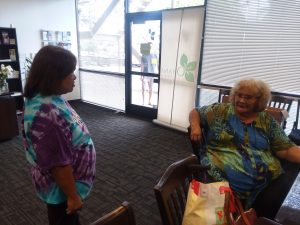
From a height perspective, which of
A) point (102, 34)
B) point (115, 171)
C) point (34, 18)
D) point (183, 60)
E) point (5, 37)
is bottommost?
point (115, 171)

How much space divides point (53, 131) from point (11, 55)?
170 inches

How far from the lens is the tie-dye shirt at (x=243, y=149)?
1543 mm

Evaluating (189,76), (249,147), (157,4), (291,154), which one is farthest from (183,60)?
(291,154)

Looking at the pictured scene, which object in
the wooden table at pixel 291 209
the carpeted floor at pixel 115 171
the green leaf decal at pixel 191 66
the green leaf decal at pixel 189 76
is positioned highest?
the green leaf decal at pixel 191 66

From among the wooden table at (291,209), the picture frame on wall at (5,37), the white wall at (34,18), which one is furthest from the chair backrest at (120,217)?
the white wall at (34,18)

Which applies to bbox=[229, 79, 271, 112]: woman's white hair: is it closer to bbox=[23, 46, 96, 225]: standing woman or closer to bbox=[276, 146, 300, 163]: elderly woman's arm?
bbox=[276, 146, 300, 163]: elderly woman's arm

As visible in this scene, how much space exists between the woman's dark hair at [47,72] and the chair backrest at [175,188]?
23.1 inches

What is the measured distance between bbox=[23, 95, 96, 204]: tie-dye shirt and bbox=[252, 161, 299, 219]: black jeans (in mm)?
1033

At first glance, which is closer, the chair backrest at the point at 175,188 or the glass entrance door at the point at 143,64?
the chair backrest at the point at 175,188

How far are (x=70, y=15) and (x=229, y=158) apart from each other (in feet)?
16.5

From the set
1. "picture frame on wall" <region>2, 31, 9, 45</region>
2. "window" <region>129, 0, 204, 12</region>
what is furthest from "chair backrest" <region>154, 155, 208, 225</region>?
"picture frame on wall" <region>2, 31, 9, 45</region>

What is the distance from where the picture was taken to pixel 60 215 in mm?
1209

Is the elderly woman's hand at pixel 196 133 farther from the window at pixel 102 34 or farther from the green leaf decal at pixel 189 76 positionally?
the window at pixel 102 34

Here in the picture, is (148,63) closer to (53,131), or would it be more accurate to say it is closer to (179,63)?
(179,63)
